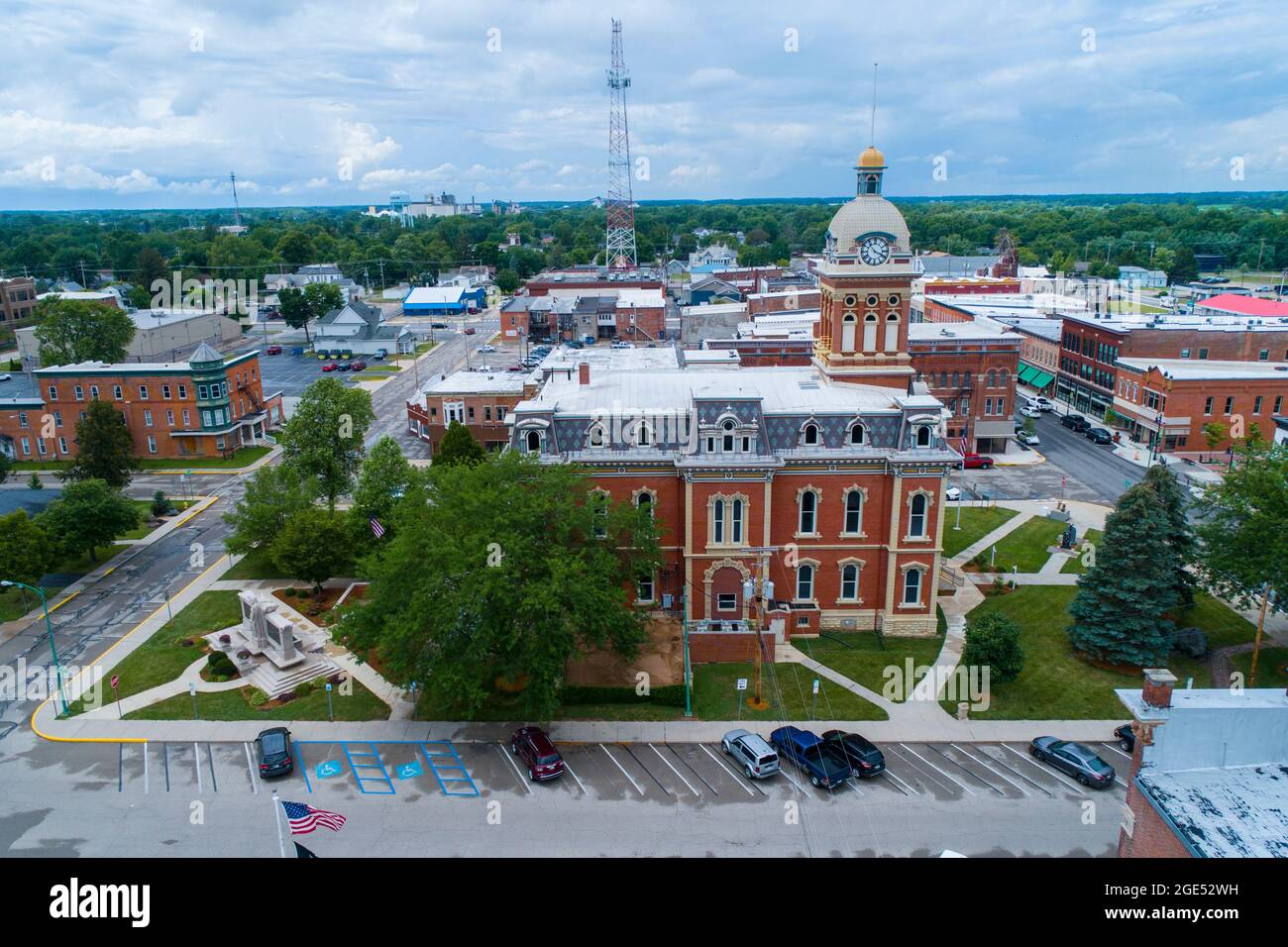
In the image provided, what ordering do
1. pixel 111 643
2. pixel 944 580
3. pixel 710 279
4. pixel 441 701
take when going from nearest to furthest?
pixel 441 701 → pixel 111 643 → pixel 944 580 → pixel 710 279

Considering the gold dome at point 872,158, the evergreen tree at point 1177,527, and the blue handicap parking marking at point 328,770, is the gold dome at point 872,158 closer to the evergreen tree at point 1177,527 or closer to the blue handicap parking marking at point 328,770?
the evergreen tree at point 1177,527

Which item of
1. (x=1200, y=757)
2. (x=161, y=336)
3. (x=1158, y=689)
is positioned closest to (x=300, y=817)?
(x=1158, y=689)

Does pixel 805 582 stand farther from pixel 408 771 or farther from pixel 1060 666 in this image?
pixel 408 771

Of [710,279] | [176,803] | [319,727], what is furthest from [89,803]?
[710,279]

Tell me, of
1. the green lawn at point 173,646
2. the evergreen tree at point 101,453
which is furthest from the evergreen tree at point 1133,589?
the evergreen tree at point 101,453

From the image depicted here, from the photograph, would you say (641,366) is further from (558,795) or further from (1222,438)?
(1222,438)

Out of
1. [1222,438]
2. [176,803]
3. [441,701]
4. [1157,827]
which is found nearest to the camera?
[1157,827]
